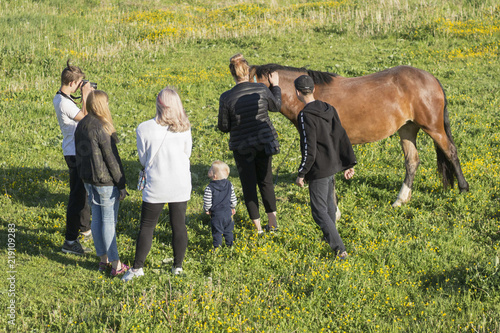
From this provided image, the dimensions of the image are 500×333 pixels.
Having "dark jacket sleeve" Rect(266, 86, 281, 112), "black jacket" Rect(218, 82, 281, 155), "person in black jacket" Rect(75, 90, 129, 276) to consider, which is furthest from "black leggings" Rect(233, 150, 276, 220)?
"person in black jacket" Rect(75, 90, 129, 276)

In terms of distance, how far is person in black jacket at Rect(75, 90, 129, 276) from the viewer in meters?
4.96

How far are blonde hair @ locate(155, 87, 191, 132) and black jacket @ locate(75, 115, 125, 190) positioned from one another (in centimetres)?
69

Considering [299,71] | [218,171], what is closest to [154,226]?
[218,171]

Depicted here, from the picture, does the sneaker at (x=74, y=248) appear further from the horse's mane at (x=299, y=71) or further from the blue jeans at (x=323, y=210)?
the horse's mane at (x=299, y=71)

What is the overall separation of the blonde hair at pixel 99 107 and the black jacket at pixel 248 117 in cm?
148

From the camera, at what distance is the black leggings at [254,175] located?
6.01 metres

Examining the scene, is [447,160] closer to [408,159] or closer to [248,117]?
[408,159]

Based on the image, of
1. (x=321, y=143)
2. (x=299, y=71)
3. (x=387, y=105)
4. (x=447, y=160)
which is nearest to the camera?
(x=321, y=143)

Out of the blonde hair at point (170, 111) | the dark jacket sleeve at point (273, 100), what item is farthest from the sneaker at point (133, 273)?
the dark jacket sleeve at point (273, 100)

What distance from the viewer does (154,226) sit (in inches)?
199

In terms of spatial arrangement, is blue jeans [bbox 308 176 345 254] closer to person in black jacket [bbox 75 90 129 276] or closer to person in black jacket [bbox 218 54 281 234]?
person in black jacket [bbox 218 54 281 234]

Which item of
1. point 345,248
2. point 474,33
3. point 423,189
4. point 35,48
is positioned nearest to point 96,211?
point 345,248

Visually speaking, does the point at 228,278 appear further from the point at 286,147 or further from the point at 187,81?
the point at 187,81

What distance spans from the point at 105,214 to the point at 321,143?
2.60 meters
